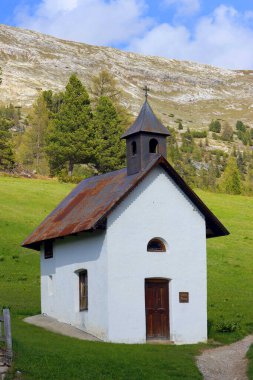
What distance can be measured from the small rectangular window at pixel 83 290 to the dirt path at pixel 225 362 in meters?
6.11

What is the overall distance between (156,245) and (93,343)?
5.57 metres

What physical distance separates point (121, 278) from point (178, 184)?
5131mm

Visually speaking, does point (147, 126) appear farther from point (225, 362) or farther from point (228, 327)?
point (225, 362)

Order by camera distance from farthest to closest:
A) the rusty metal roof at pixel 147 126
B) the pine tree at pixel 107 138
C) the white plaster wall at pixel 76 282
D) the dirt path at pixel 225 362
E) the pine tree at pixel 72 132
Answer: the pine tree at pixel 107 138, the pine tree at pixel 72 132, the rusty metal roof at pixel 147 126, the white plaster wall at pixel 76 282, the dirt path at pixel 225 362

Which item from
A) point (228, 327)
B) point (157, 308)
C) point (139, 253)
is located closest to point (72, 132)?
point (228, 327)

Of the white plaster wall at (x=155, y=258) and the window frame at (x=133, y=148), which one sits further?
the window frame at (x=133, y=148)

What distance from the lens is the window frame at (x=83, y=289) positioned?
1204 inches

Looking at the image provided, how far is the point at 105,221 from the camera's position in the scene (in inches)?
1128

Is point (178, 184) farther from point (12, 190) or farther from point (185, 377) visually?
point (12, 190)

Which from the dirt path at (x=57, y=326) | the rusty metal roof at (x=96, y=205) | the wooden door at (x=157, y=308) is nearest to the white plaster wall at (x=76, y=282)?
the dirt path at (x=57, y=326)

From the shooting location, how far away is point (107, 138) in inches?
3046

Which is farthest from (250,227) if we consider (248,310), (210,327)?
(210,327)

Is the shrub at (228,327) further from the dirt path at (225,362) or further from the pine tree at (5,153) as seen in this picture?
the pine tree at (5,153)

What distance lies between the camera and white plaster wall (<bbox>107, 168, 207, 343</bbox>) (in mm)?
28672
